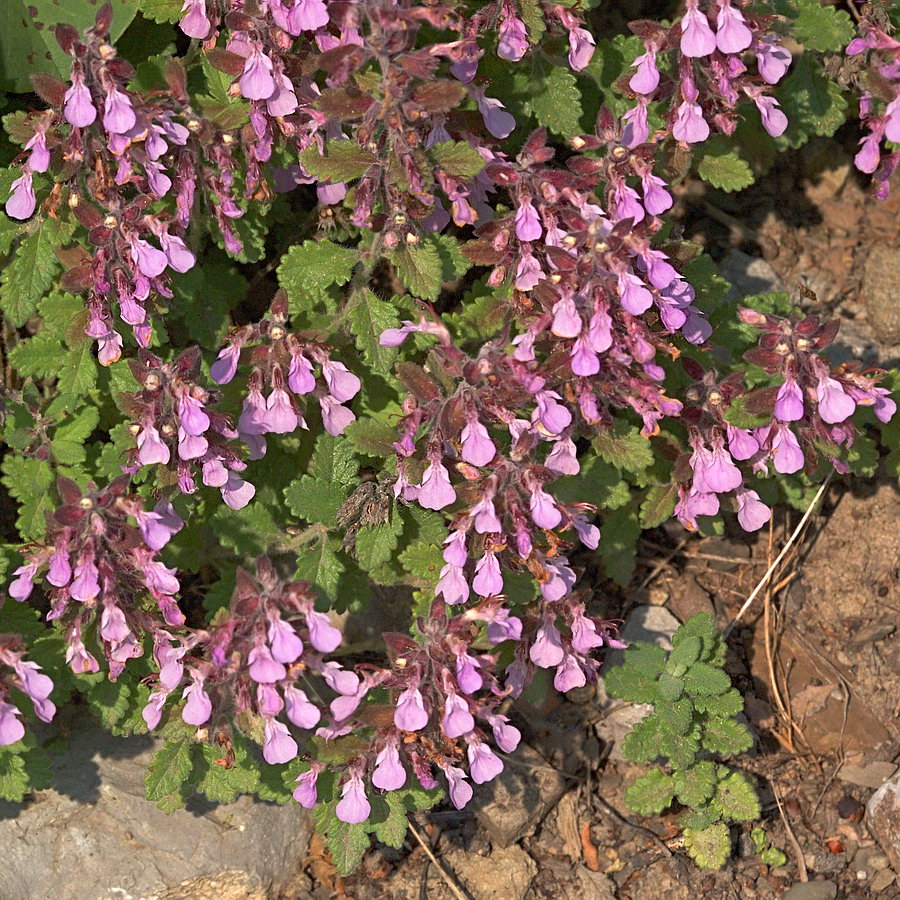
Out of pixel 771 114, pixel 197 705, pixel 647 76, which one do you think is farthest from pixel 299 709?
pixel 771 114

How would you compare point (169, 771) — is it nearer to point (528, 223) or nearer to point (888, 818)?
point (528, 223)

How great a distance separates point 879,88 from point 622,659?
2596mm

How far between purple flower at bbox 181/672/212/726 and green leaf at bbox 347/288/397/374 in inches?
50.1

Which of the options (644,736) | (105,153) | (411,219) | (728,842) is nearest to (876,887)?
(728,842)

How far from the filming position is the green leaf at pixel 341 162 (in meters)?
Answer: 3.98

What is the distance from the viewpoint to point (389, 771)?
379 centimetres

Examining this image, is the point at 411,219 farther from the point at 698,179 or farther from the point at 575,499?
the point at 698,179

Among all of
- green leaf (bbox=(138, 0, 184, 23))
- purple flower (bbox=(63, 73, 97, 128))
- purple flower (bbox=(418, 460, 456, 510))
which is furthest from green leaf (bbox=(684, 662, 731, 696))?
green leaf (bbox=(138, 0, 184, 23))

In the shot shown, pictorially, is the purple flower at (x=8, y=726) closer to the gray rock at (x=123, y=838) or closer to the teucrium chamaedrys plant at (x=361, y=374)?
the teucrium chamaedrys plant at (x=361, y=374)

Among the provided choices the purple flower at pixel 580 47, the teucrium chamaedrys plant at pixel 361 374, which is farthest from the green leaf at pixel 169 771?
the purple flower at pixel 580 47

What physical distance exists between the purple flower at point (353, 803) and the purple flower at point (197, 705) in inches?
21.8

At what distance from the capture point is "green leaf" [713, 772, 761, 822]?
468 cm

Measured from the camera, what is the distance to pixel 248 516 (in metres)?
4.40

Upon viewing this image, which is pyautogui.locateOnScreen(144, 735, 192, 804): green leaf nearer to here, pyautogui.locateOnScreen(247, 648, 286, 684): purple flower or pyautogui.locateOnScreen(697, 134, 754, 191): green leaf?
pyautogui.locateOnScreen(247, 648, 286, 684): purple flower
